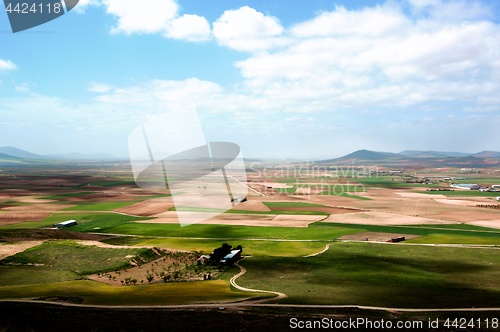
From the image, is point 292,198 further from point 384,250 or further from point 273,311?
point 273,311

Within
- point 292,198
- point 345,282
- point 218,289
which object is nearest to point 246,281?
point 218,289

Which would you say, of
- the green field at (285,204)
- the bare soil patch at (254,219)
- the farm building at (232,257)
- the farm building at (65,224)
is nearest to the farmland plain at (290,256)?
the bare soil patch at (254,219)

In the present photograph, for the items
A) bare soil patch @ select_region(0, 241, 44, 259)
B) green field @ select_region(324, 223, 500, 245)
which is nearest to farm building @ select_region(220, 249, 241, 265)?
bare soil patch @ select_region(0, 241, 44, 259)

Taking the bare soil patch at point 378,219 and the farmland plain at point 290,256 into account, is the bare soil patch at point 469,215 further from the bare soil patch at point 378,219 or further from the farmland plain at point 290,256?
the bare soil patch at point 378,219

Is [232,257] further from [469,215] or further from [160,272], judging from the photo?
[469,215]
